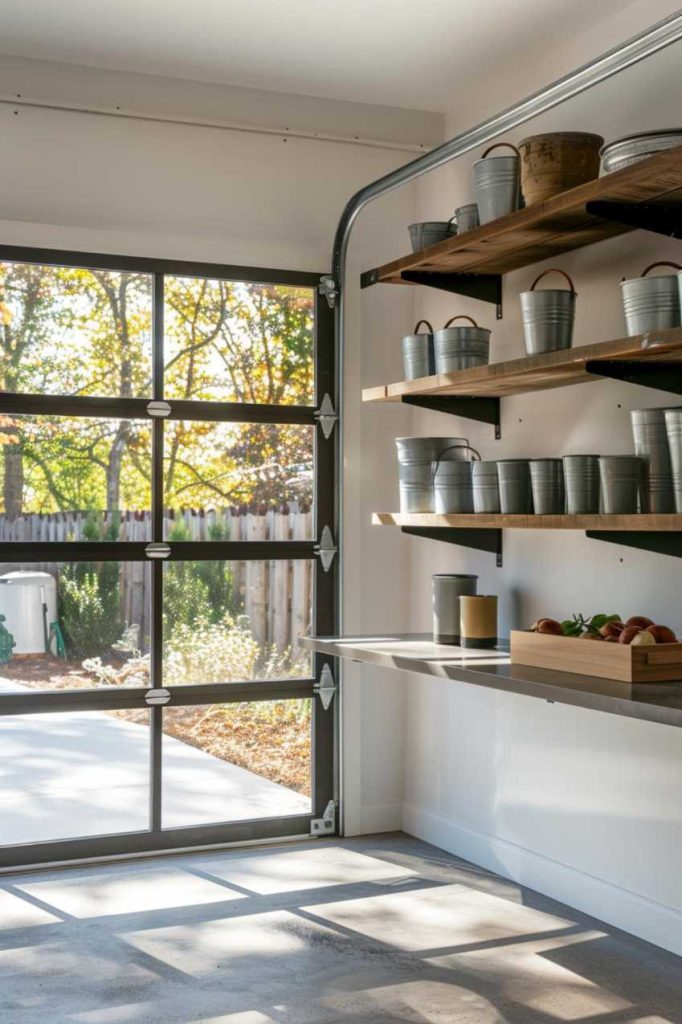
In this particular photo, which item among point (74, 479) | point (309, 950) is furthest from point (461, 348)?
point (309, 950)

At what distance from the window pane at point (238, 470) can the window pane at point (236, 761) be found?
631 millimetres

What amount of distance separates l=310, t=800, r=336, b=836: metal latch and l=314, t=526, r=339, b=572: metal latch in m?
0.86

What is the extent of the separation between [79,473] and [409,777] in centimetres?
165

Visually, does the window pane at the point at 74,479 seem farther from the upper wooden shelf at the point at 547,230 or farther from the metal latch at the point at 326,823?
the metal latch at the point at 326,823

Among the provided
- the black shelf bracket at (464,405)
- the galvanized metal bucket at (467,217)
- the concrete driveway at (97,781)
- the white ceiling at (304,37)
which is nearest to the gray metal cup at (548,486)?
the black shelf bracket at (464,405)

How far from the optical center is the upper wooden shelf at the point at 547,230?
8.83ft

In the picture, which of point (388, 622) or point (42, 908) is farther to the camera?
point (388, 622)

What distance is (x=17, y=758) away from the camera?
3.85m

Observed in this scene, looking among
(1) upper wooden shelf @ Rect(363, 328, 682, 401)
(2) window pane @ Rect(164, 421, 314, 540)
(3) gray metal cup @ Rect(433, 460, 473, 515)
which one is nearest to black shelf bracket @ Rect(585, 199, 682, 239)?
(1) upper wooden shelf @ Rect(363, 328, 682, 401)

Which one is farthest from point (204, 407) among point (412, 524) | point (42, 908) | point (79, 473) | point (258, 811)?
point (42, 908)

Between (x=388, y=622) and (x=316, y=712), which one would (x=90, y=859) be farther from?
(x=388, y=622)

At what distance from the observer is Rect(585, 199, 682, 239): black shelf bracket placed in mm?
2879

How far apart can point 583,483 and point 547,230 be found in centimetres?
73

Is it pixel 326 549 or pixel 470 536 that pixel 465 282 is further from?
pixel 326 549
